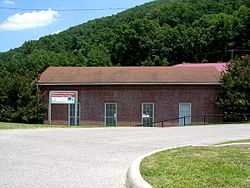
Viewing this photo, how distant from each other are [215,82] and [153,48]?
48.6m

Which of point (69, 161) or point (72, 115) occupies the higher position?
point (72, 115)

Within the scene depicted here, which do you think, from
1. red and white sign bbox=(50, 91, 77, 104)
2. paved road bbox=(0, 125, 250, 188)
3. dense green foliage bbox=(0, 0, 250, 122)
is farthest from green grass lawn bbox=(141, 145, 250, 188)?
dense green foliage bbox=(0, 0, 250, 122)

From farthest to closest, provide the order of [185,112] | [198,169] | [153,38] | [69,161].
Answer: [153,38]
[185,112]
[69,161]
[198,169]

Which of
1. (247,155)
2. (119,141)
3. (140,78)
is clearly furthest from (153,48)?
(247,155)

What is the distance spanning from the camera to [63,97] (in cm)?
4731

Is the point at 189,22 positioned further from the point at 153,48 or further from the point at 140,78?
the point at 140,78

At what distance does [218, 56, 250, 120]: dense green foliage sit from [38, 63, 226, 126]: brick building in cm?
145

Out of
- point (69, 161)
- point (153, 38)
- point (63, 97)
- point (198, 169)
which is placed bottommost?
point (69, 161)

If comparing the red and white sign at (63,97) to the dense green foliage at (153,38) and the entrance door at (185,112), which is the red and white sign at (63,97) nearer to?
the entrance door at (185,112)

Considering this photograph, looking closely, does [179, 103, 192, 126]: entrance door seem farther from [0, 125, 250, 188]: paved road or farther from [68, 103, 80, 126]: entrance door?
[0, 125, 250, 188]: paved road

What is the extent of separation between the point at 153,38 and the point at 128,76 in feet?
150

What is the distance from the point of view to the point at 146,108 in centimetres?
4747

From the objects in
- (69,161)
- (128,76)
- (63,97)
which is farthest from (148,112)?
(69,161)

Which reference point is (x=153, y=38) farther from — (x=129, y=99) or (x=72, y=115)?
(x=72, y=115)
